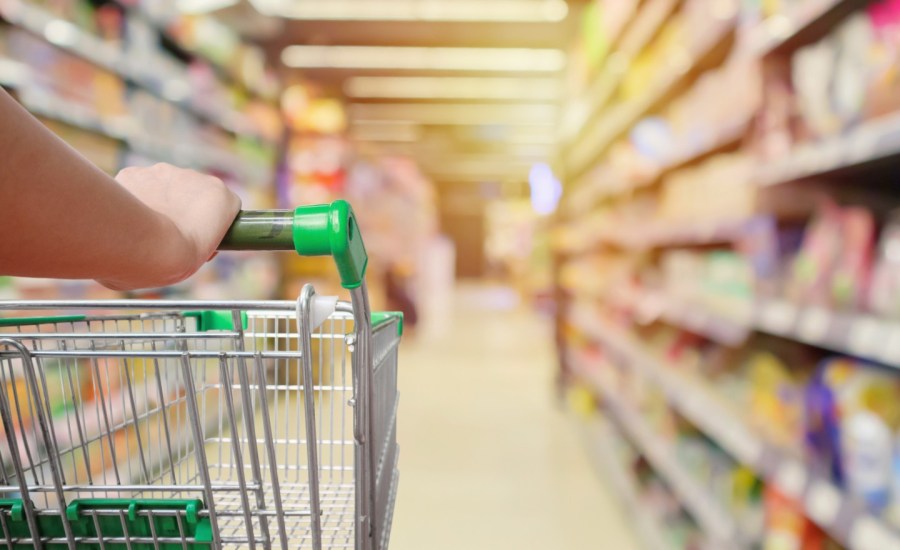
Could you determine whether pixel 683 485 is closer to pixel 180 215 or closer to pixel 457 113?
pixel 180 215

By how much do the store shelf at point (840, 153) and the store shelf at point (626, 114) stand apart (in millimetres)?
634

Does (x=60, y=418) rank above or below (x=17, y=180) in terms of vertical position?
below

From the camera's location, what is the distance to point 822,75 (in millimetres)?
1585

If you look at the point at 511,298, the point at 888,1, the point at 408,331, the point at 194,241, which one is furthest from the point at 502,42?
the point at 511,298

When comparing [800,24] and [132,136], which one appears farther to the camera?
[132,136]

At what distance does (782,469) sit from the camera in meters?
1.60

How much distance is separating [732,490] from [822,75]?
3.87ft

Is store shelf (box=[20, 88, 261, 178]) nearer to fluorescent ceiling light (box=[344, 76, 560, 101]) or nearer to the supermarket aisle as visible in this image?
the supermarket aisle

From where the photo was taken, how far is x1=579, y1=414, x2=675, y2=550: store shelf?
2.62 metres

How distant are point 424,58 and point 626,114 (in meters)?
4.62

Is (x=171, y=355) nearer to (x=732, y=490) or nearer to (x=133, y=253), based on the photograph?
(x=133, y=253)

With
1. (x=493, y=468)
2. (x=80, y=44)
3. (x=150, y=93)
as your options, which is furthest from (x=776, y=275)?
(x=150, y=93)

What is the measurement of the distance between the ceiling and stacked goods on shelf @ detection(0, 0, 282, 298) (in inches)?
31.7

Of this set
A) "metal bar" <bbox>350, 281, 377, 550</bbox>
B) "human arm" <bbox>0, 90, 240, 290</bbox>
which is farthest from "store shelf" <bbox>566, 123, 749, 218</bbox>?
"human arm" <bbox>0, 90, 240, 290</bbox>
